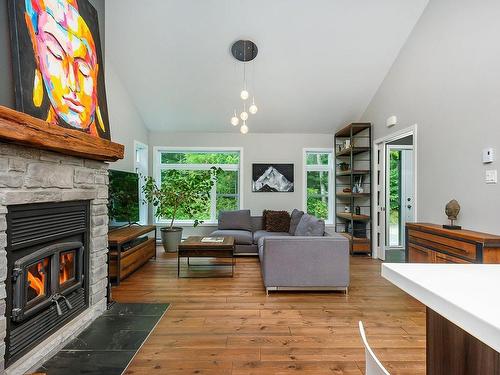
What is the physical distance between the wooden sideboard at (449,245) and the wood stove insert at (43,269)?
3222 millimetres

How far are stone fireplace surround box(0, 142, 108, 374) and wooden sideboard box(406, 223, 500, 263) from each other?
10.5ft

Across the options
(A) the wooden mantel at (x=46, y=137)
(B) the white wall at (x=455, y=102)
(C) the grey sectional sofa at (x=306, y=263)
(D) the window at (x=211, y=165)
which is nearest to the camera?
(A) the wooden mantel at (x=46, y=137)

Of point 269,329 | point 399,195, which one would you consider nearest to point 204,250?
point 269,329

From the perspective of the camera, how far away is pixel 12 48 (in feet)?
5.54

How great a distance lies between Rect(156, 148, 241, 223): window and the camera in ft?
20.7

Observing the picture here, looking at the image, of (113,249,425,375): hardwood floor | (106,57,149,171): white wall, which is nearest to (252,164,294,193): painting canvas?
(106,57,149,171): white wall

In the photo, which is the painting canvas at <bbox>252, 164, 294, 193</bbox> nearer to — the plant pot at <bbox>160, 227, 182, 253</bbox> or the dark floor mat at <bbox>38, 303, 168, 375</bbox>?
the plant pot at <bbox>160, 227, 182, 253</bbox>

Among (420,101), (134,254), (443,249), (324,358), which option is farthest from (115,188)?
(420,101)

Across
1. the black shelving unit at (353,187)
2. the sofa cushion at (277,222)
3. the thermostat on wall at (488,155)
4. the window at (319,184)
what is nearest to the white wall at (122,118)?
the sofa cushion at (277,222)

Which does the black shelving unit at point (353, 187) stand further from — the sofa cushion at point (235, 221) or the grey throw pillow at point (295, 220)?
the sofa cushion at point (235, 221)

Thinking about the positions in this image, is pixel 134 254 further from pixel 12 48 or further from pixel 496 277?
pixel 496 277

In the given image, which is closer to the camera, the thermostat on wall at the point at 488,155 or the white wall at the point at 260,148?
the thermostat on wall at the point at 488,155

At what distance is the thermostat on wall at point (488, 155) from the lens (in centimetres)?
269

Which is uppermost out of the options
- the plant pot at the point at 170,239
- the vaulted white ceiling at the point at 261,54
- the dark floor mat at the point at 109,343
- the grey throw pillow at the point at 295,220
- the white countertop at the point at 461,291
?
the vaulted white ceiling at the point at 261,54
